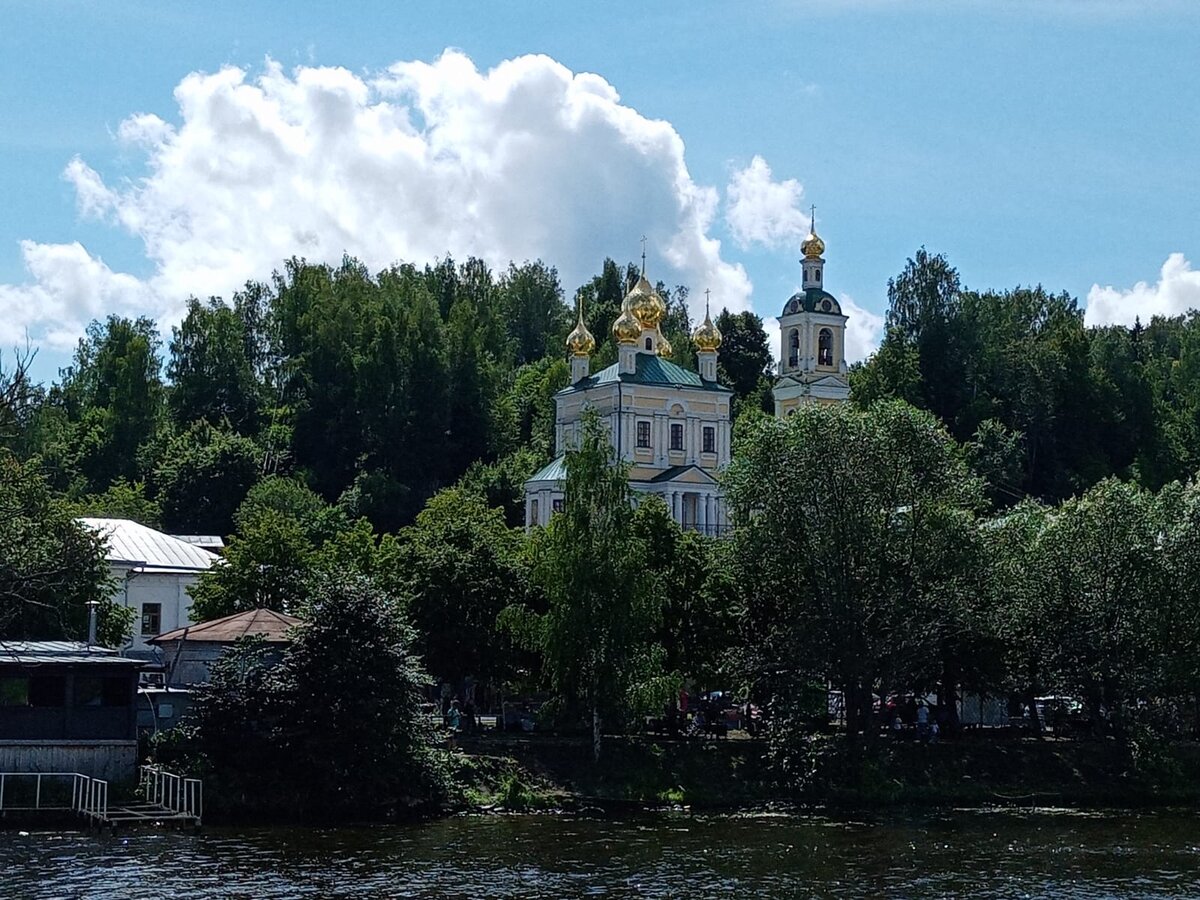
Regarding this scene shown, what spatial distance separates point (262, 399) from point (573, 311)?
32.2 meters

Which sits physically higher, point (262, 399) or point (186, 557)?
point (262, 399)

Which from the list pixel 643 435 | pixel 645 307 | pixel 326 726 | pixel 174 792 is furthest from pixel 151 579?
pixel 645 307

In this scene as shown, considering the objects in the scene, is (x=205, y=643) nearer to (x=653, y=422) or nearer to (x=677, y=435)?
(x=653, y=422)

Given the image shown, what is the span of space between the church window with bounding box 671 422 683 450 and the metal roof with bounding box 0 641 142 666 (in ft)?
163

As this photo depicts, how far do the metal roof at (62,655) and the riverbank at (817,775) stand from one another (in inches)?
364

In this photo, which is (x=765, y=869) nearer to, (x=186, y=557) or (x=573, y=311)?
(x=186, y=557)

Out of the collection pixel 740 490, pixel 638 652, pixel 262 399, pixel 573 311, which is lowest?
pixel 638 652

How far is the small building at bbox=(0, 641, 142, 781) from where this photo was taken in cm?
4481

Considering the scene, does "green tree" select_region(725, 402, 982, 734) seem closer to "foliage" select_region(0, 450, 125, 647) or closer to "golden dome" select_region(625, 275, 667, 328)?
"foliage" select_region(0, 450, 125, 647)

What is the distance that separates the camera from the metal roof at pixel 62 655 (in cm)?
4447

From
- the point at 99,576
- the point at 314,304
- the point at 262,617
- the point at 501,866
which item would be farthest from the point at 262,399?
the point at 501,866

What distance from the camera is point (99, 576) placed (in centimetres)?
5866

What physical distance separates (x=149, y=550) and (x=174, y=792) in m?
30.5

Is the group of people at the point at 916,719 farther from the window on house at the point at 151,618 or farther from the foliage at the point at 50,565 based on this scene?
the window on house at the point at 151,618
